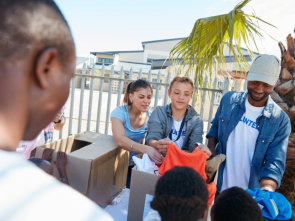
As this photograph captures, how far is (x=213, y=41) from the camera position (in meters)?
2.76

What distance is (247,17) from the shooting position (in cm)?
242

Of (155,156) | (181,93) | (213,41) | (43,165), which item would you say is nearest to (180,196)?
(155,156)

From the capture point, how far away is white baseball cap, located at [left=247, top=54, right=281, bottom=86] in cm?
184

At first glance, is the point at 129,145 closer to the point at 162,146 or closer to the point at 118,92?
the point at 162,146

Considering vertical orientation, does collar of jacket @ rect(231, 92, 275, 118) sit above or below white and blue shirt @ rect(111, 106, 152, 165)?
above

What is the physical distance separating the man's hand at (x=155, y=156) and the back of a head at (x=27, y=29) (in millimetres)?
1204

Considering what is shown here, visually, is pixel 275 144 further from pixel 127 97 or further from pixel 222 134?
pixel 127 97

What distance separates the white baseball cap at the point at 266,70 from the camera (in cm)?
184

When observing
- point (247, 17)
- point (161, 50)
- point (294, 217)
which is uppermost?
point (161, 50)

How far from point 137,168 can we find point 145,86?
110cm

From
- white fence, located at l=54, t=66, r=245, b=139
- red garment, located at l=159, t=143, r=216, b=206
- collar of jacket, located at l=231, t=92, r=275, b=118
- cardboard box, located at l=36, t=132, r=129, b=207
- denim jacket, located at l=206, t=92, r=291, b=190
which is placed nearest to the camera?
red garment, located at l=159, t=143, r=216, b=206

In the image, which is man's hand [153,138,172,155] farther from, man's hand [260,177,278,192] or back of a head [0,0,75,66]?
back of a head [0,0,75,66]

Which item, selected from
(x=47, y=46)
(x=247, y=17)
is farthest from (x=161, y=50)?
(x=47, y=46)

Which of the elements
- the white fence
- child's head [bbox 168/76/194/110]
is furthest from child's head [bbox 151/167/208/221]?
the white fence
